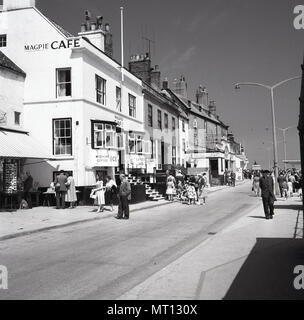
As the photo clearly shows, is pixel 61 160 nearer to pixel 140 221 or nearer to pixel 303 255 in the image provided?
pixel 140 221

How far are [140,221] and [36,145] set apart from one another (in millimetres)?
9402

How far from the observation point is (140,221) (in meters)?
15.8

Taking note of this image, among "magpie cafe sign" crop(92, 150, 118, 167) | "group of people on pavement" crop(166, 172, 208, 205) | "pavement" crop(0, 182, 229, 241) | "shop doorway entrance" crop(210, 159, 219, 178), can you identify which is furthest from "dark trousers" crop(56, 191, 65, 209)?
"shop doorway entrance" crop(210, 159, 219, 178)

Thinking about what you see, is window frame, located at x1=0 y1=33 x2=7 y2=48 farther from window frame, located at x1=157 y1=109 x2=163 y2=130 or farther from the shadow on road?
the shadow on road

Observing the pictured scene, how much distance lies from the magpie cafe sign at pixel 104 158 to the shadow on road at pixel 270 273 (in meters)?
14.7

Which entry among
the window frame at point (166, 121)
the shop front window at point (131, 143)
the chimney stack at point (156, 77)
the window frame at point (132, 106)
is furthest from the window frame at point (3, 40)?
the chimney stack at point (156, 77)

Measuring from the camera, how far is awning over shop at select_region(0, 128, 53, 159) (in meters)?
19.0

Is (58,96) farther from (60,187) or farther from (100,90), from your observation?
(60,187)

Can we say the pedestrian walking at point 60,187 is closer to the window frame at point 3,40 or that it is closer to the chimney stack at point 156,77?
the window frame at point 3,40

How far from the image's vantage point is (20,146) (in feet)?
67.5

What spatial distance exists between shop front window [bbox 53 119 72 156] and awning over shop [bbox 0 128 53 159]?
91cm
